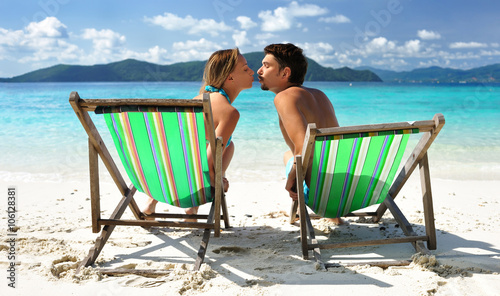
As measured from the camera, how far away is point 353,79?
7456 cm

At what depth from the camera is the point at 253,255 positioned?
109 inches

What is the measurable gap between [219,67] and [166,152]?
0.98m

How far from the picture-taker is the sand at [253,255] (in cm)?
226

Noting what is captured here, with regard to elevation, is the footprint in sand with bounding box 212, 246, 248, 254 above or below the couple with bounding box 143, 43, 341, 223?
below

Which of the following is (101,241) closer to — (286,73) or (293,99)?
(293,99)

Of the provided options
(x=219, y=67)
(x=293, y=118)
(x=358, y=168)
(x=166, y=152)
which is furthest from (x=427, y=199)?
(x=219, y=67)

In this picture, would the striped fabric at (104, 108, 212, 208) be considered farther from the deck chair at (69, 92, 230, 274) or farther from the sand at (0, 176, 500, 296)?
the sand at (0, 176, 500, 296)

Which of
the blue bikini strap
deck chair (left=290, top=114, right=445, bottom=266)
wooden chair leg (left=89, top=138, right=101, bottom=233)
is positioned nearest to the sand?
deck chair (left=290, top=114, right=445, bottom=266)

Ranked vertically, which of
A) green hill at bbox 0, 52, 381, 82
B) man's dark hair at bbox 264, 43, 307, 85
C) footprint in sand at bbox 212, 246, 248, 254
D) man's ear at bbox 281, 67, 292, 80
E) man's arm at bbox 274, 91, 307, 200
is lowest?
footprint in sand at bbox 212, 246, 248, 254

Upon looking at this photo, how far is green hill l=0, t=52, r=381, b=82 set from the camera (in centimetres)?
6406

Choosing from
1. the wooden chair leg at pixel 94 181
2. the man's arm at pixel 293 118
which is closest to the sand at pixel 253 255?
the wooden chair leg at pixel 94 181

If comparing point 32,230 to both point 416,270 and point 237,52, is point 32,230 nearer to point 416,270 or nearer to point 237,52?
point 237,52

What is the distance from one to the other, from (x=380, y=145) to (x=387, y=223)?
3.96 feet

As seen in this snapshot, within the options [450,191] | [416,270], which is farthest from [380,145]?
[450,191]
